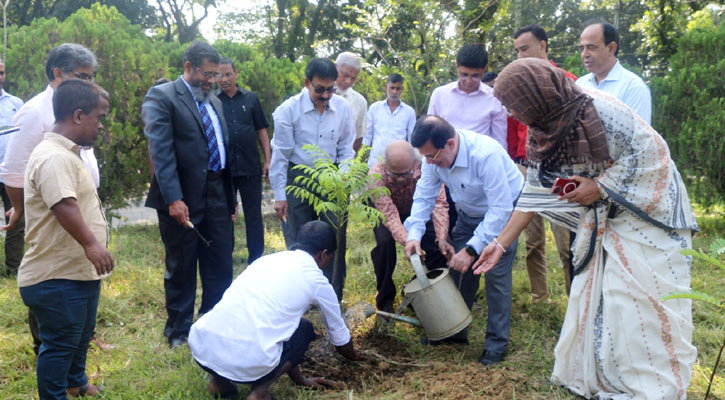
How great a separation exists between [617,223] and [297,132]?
2.59 meters

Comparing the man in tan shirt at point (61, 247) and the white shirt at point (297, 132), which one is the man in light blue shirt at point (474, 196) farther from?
the man in tan shirt at point (61, 247)

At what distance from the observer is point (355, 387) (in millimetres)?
3311

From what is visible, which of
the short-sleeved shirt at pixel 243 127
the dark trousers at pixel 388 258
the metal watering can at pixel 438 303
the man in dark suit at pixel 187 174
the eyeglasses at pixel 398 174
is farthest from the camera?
the short-sleeved shirt at pixel 243 127

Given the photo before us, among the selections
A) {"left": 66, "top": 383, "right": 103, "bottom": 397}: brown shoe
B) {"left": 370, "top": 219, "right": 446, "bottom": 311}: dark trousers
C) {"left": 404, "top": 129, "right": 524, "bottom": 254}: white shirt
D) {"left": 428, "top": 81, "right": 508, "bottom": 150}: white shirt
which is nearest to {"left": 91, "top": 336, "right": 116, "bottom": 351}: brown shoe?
{"left": 66, "top": 383, "right": 103, "bottom": 397}: brown shoe

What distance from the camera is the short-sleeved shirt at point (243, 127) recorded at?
5.41m

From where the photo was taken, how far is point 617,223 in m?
2.87

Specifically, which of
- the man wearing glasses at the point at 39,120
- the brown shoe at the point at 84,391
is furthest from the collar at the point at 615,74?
the brown shoe at the point at 84,391

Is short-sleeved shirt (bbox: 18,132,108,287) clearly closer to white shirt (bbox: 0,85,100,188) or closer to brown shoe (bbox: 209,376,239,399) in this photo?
white shirt (bbox: 0,85,100,188)

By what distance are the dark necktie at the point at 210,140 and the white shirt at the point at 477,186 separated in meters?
1.42

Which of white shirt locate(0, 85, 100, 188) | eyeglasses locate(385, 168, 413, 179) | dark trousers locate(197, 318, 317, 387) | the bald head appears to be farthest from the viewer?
eyeglasses locate(385, 168, 413, 179)

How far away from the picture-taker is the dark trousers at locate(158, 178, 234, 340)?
155 inches

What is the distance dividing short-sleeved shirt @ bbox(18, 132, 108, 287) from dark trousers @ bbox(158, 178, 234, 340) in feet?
3.62

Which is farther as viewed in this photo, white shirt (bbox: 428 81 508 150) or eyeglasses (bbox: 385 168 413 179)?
white shirt (bbox: 428 81 508 150)

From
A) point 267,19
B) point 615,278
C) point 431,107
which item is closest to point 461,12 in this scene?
point 431,107
